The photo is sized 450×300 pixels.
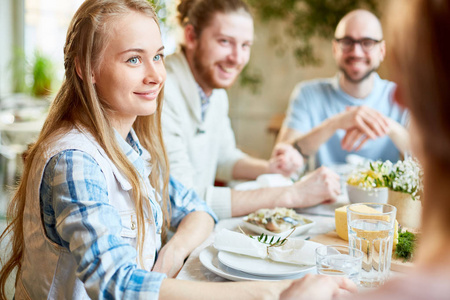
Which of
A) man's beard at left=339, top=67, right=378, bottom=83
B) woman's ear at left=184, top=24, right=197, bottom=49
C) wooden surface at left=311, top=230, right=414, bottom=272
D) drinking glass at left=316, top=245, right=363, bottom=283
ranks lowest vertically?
wooden surface at left=311, top=230, right=414, bottom=272

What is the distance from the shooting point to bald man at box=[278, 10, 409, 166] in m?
2.27

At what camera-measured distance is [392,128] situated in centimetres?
227

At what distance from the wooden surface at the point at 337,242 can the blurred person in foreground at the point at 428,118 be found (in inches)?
23.6

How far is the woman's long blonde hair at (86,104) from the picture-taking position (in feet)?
3.93

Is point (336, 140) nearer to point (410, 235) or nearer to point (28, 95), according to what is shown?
point (410, 235)

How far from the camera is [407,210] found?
1.46m

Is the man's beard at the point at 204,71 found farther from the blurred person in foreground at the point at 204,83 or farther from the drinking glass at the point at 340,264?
the drinking glass at the point at 340,264

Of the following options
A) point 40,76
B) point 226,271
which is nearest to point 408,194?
point 226,271

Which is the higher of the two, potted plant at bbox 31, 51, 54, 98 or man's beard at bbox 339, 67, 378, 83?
man's beard at bbox 339, 67, 378, 83

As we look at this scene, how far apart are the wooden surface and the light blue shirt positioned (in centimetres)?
128

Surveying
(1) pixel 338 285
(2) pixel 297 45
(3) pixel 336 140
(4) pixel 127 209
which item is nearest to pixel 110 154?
(4) pixel 127 209

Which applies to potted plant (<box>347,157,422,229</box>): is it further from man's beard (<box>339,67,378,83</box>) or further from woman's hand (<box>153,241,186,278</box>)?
man's beard (<box>339,67,378,83</box>)

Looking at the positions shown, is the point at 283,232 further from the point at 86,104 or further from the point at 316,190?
the point at 86,104

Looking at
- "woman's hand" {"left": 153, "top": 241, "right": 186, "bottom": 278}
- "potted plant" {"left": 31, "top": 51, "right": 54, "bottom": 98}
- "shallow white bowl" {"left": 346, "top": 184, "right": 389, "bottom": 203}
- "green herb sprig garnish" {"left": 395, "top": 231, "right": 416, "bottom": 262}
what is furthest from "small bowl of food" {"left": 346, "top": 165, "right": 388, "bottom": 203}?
"potted plant" {"left": 31, "top": 51, "right": 54, "bottom": 98}
